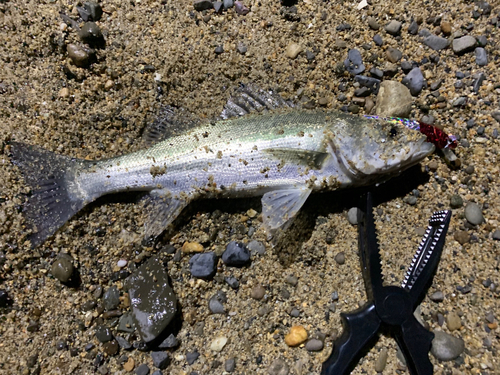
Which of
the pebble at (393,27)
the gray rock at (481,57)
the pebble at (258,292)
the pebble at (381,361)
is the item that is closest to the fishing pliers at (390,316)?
the pebble at (381,361)

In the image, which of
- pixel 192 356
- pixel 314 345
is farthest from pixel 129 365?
pixel 314 345

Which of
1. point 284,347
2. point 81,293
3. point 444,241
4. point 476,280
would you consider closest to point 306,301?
point 284,347

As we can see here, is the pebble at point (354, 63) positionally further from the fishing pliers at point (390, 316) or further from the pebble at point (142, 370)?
the pebble at point (142, 370)

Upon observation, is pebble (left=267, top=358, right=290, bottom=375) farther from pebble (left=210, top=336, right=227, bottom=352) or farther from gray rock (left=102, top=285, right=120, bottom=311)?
gray rock (left=102, top=285, right=120, bottom=311)

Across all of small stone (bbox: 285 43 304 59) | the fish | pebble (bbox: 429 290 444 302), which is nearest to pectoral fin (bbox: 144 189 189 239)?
the fish

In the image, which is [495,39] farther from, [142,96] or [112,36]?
[112,36]

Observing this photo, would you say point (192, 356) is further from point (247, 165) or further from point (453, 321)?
point (453, 321)
